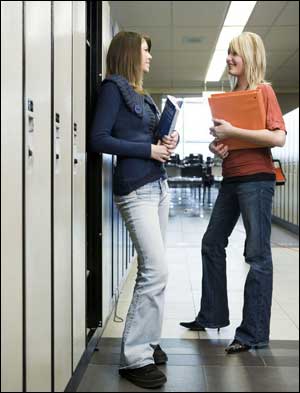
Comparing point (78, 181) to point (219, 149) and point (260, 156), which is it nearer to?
point (219, 149)

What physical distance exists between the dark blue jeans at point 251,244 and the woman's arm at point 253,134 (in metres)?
0.15

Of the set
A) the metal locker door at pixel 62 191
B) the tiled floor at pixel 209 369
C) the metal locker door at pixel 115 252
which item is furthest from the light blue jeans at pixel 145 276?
the metal locker door at pixel 115 252

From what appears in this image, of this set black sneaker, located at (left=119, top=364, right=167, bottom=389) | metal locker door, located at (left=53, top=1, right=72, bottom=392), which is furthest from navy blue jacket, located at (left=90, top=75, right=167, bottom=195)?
black sneaker, located at (left=119, top=364, right=167, bottom=389)

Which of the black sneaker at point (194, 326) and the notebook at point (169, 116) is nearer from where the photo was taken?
the notebook at point (169, 116)

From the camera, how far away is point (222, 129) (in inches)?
62.3

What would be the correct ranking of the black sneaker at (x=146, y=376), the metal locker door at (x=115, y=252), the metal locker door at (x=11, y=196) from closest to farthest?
the metal locker door at (x=11, y=196) < the black sneaker at (x=146, y=376) < the metal locker door at (x=115, y=252)

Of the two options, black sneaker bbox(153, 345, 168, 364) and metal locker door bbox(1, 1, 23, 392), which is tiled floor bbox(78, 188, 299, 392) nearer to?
black sneaker bbox(153, 345, 168, 364)

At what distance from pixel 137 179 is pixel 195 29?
16.1ft

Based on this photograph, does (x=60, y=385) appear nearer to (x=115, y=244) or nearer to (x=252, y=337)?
(x=252, y=337)

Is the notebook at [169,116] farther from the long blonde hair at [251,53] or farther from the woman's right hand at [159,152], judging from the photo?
the long blonde hair at [251,53]

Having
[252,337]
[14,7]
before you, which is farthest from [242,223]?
[14,7]

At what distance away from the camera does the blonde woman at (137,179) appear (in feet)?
4.56

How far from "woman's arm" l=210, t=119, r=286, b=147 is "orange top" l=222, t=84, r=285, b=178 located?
29 millimetres

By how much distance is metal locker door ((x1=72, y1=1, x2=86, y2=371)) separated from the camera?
4.37 ft
